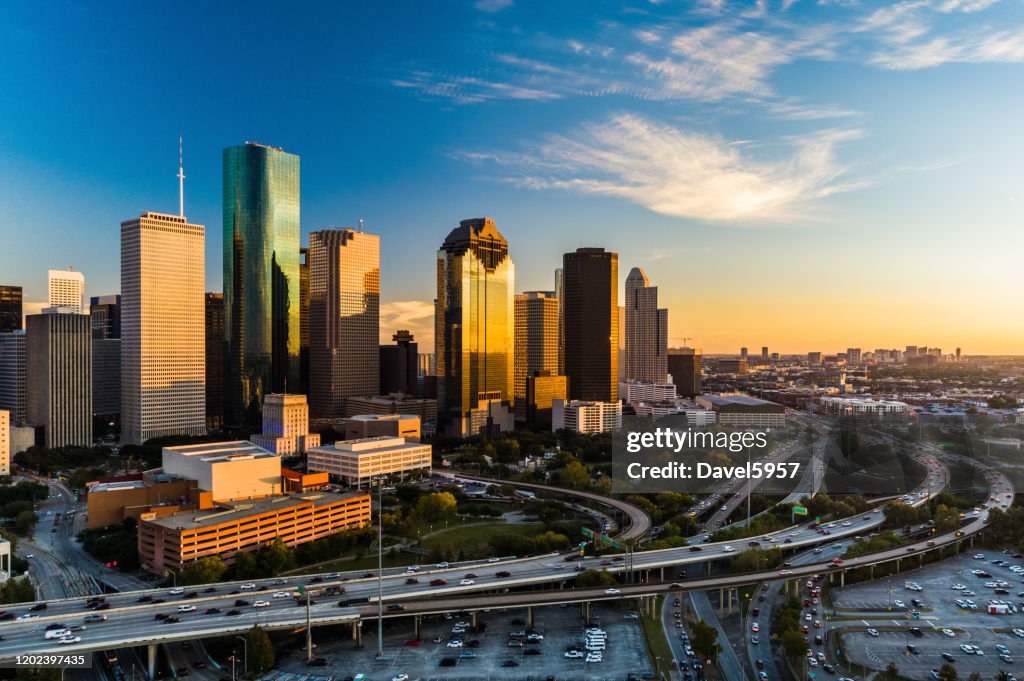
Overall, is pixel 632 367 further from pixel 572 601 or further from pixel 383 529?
pixel 572 601

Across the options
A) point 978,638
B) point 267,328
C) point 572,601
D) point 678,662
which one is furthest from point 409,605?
point 267,328

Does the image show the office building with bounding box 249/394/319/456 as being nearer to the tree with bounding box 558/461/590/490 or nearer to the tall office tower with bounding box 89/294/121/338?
the tree with bounding box 558/461/590/490

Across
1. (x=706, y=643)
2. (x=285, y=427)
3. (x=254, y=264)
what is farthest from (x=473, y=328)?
(x=706, y=643)

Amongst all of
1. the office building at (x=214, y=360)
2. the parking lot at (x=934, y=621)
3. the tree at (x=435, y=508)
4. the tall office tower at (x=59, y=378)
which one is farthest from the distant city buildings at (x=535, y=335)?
the parking lot at (x=934, y=621)

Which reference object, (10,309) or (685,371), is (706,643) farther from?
(685,371)

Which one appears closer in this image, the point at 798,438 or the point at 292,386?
the point at 798,438

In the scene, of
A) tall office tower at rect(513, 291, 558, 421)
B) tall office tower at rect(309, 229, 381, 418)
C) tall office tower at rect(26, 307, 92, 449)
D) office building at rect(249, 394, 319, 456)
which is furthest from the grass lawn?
tall office tower at rect(513, 291, 558, 421)

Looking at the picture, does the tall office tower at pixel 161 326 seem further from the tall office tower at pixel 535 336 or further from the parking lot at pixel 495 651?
the parking lot at pixel 495 651

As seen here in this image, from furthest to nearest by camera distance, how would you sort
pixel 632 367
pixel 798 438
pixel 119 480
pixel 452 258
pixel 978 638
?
pixel 632 367
pixel 452 258
pixel 798 438
pixel 119 480
pixel 978 638
